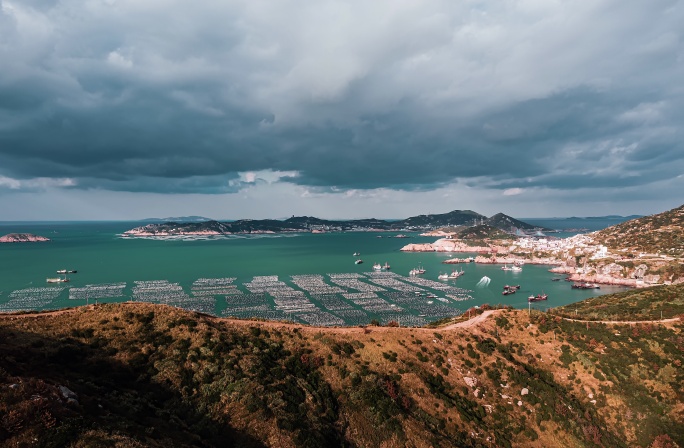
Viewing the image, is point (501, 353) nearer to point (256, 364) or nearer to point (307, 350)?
point (307, 350)

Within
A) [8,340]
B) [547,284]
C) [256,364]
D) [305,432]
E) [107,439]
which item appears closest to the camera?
[107,439]

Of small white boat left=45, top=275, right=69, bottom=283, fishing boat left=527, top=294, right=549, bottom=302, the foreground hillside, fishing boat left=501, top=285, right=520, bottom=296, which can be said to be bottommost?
fishing boat left=527, top=294, right=549, bottom=302

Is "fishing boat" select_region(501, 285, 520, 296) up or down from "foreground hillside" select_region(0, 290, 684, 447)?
down

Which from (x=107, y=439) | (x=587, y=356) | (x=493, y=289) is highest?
(x=107, y=439)

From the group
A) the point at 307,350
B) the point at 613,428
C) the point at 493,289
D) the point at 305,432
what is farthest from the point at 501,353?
the point at 493,289

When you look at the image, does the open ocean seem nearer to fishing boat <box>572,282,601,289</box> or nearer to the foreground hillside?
fishing boat <box>572,282,601,289</box>

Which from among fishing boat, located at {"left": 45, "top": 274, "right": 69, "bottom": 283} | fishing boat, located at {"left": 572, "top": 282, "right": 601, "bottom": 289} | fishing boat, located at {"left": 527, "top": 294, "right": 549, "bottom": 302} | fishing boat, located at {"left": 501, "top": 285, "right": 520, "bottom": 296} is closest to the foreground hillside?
fishing boat, located at {"left": 527, "top": 294, "right": 549, "bottom": 302}

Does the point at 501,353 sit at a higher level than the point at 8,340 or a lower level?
lower

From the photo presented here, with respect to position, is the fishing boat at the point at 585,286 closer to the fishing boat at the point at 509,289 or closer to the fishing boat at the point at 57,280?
the fishing boat at the point at 509,289
